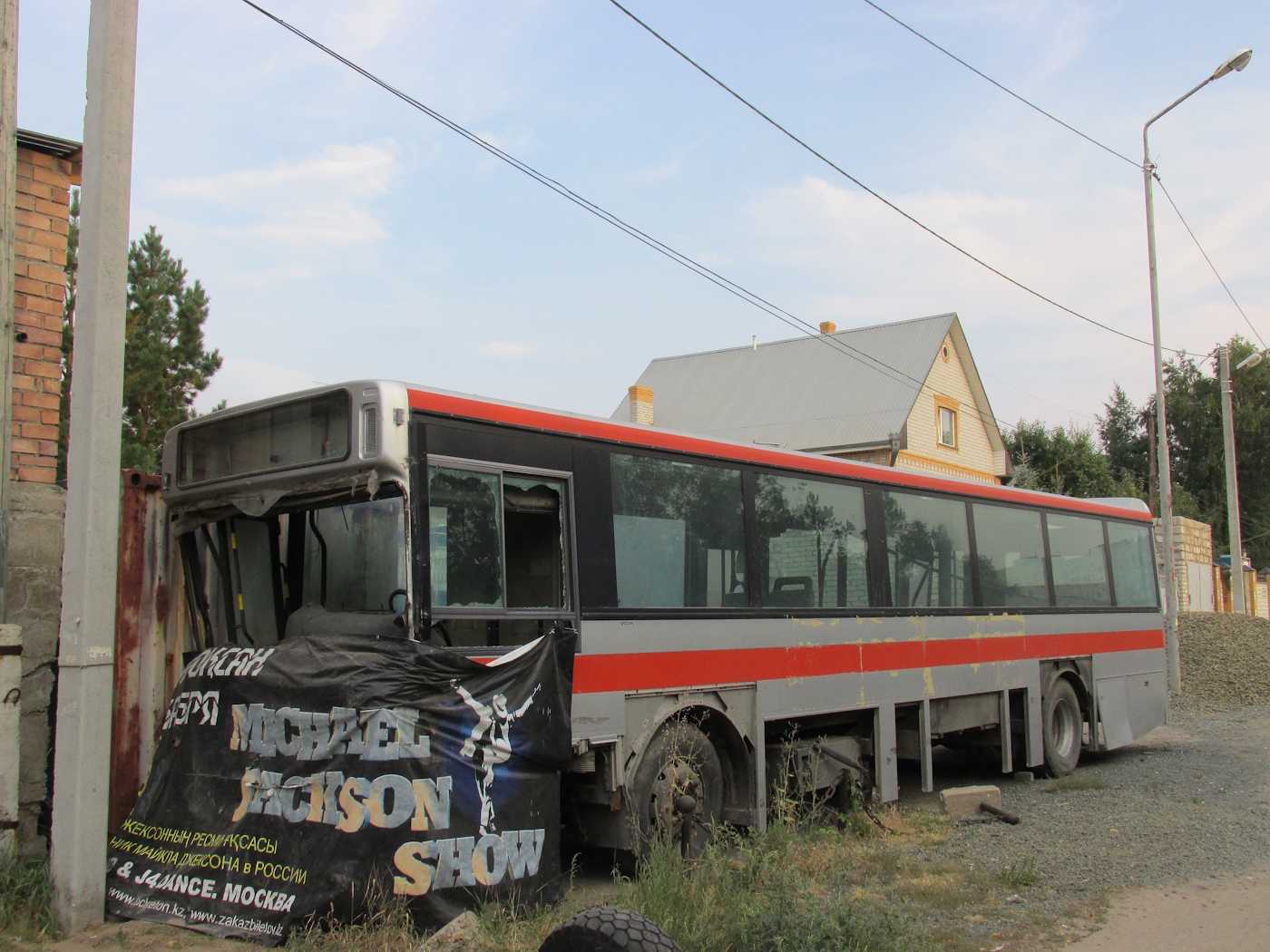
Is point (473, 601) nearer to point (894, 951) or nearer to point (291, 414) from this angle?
point (291, 414)

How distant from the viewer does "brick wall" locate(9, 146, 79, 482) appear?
6293 millimetres

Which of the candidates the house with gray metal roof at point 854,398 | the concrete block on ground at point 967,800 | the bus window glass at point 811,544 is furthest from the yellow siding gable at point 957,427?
the bus window glass at point 811,544

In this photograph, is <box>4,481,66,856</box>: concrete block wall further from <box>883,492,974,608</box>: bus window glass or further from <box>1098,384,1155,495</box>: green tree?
<box>1098,384,1155,495</box>: green tree

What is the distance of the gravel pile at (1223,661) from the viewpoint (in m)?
19.5

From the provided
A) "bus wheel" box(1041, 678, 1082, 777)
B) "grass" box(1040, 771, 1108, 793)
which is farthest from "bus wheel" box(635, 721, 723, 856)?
"bus wheel" box(1041, 678, 1082, 777)

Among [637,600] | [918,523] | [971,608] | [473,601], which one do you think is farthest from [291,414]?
[971,608]

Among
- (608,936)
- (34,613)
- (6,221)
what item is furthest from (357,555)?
(608,936)

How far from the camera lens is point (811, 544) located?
854cm

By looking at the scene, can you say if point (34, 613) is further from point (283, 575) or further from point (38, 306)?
point (38, 306)

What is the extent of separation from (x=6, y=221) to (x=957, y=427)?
30.0 meters

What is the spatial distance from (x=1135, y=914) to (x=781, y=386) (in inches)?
1093

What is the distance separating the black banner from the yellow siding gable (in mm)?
24615

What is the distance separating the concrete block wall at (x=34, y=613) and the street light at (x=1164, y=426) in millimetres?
17411

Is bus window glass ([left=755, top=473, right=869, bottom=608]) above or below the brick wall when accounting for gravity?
below
